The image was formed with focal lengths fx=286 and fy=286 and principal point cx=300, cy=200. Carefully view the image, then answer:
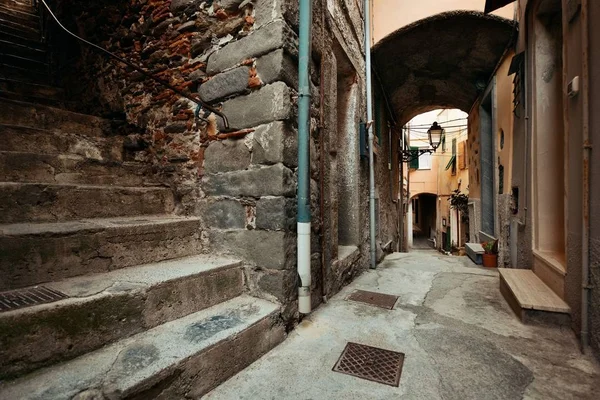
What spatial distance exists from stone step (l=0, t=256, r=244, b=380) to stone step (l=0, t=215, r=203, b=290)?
75 millimetres

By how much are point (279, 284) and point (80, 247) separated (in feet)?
4.11

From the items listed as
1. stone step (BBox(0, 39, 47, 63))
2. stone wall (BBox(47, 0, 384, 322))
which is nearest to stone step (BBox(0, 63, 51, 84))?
stone step (BBox(0, 39, 47, 63))

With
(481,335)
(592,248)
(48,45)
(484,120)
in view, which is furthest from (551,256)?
(48,45)

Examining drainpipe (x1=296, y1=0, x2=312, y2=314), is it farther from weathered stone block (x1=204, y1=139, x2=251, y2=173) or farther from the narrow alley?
weathered stone block (x1=204, y1=139, x2=251, y2=173)

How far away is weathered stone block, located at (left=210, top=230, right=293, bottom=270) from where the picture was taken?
2.09 meters

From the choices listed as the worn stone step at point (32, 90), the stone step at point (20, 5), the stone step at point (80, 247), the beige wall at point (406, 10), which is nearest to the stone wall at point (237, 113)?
the stone step at point (80, 247)

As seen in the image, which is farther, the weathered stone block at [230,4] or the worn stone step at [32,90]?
the worn stone step at [32,90]

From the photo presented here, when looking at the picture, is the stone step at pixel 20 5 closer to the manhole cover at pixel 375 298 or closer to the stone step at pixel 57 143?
the stone step at pixel 57 143

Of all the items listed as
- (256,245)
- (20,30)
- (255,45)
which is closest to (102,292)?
(256,245)

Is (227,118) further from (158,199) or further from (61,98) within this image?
(61,98)

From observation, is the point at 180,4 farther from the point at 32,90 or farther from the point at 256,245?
the point at 32,90

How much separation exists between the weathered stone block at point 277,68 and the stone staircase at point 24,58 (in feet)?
9.81

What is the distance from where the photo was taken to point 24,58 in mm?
4328

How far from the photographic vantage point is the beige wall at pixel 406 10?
4.11 meters
